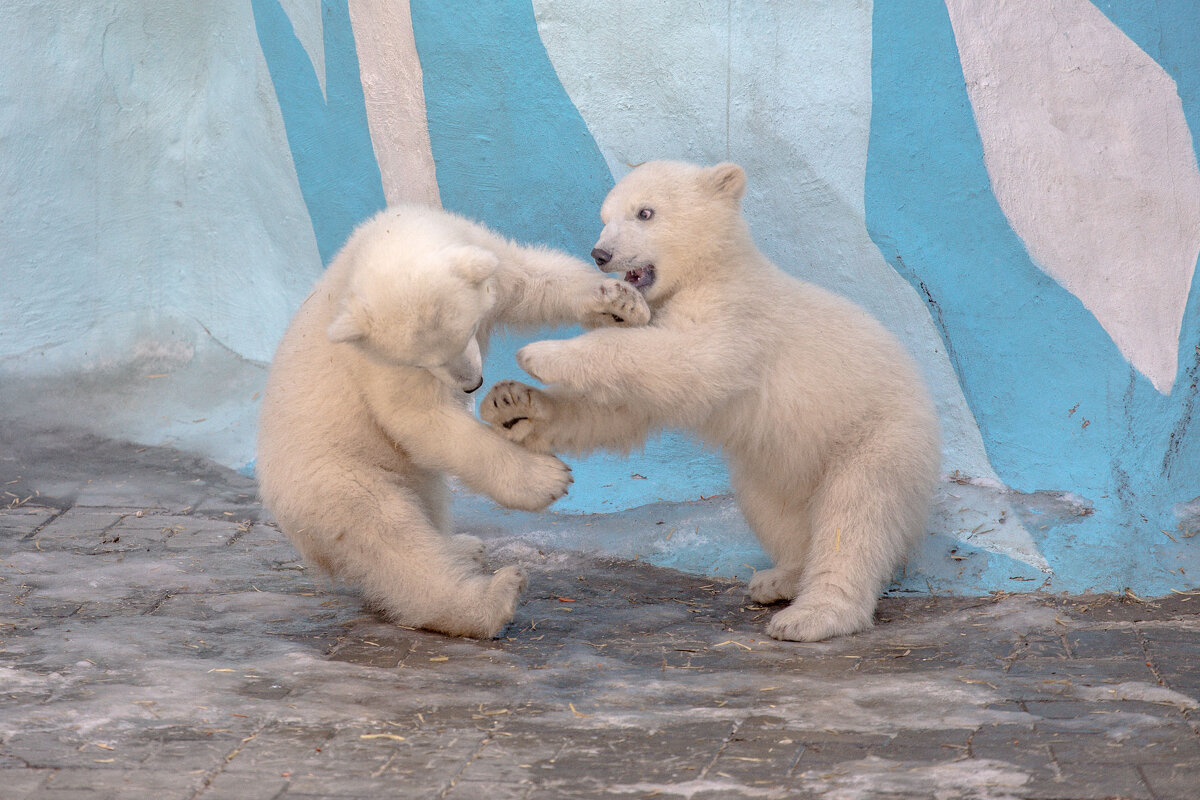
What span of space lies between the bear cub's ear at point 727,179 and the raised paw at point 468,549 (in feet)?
5.98

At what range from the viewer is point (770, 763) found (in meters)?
3.33

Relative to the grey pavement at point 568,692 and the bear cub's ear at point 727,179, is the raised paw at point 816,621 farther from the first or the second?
the bear cub's ear at point 727,179

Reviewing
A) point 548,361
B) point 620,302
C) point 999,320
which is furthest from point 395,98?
point 999,320

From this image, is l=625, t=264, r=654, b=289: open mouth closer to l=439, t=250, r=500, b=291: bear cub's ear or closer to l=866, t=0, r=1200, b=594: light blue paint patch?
l=439, t=250, r=500, b=291: bear cub's ear

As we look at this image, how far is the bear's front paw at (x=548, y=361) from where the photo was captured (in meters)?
4.40

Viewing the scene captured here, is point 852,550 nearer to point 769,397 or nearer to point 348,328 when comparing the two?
point 769,397

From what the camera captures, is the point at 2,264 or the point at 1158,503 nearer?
the point at 1158,503

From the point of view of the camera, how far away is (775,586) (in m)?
5.21

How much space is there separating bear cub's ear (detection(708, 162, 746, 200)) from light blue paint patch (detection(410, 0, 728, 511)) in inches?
67.1

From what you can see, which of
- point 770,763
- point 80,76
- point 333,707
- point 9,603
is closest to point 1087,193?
point 770,763

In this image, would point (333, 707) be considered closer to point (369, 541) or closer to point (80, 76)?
point (369, 541)

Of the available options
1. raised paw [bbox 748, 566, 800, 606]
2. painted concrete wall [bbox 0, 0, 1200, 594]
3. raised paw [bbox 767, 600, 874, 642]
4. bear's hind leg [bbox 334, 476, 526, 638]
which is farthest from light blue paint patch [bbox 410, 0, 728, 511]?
bear's hind leg [bbox 334, 476, 526, 638]

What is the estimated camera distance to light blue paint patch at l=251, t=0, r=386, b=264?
23.8ft

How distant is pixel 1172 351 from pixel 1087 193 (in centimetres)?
88
